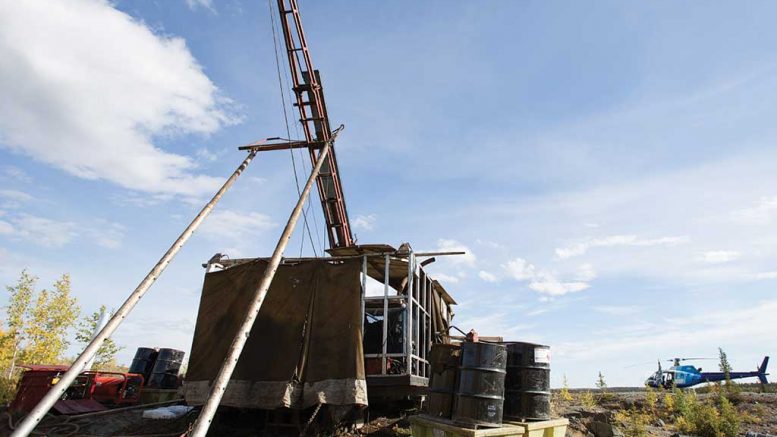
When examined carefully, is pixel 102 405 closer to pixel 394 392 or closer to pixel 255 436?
pixel 255 436

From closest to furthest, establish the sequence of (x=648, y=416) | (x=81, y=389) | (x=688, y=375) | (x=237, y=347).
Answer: (x=237, y=347) → (x=81, y=389) → (x=648, y=416) → (x=688, y=375)

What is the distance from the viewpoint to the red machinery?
32.1 ft

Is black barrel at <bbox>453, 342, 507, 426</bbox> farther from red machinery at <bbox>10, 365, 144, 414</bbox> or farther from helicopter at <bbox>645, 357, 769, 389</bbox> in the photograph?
helicopter at <bbox>645, 357, 769, 389</bbox>

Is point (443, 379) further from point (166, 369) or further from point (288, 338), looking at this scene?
point (166, 369)

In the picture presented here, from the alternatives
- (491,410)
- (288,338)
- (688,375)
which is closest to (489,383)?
(491,410)

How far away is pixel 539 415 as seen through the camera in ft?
23.5

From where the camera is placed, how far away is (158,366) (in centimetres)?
1278

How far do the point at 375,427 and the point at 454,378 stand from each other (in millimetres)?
3601

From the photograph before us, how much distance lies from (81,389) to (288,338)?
6403 mm

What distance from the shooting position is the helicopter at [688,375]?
30734 mm

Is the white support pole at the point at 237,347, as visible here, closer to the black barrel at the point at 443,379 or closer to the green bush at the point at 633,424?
the black barrel at the point at 443,379

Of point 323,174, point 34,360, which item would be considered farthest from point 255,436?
point 34,360

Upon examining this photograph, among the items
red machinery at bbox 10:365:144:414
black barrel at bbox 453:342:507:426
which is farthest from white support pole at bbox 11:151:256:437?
black barrel at bbox 453:342:507:426

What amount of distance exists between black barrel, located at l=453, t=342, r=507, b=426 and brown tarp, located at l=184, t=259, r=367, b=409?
7.09 feet
